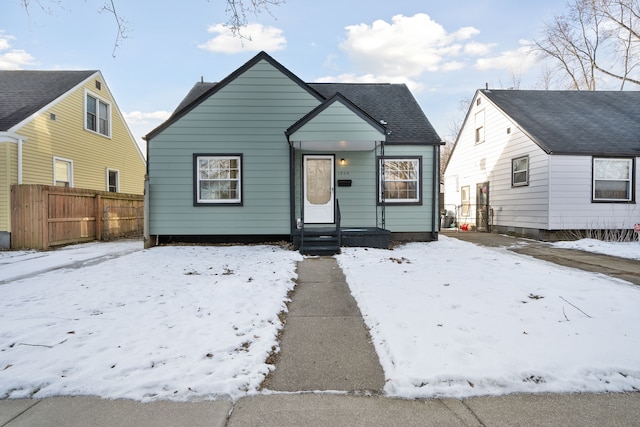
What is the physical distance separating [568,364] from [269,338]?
2582 mm

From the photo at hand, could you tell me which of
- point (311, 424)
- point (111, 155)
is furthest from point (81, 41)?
point (111, 155)

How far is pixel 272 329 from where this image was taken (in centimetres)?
354

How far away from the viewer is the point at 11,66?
16328 millimetres

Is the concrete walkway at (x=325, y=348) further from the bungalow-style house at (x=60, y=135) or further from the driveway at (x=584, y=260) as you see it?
the bungalow-style house at (x=60, y=135)

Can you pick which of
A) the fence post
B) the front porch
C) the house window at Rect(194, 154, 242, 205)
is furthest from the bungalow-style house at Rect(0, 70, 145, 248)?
the front porch

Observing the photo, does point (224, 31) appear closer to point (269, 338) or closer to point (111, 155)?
point (269, 338)

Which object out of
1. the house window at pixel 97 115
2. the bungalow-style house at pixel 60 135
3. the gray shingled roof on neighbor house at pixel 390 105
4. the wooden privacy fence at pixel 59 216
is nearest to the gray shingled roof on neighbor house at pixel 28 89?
the bungalow-style house at pixel 60 135

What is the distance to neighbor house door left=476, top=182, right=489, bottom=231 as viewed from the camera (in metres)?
15.2

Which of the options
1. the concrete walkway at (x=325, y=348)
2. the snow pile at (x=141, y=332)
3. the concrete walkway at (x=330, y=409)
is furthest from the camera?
the concrete walkway at (x=325, y=348)

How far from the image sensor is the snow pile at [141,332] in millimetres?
2514

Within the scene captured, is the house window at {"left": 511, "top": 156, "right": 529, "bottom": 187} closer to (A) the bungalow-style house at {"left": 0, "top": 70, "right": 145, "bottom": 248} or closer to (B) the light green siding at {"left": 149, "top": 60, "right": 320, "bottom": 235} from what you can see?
(B) the light green siding at {"left": 149, "top": 60, "right": 320, "bottom": 235}

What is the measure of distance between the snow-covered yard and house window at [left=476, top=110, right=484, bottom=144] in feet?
36.0

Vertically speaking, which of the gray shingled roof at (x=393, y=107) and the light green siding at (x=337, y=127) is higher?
the gray shingled roof at (x=393, y=107)

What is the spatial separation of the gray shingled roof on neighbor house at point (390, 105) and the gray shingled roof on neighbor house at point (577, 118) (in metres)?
4.07
